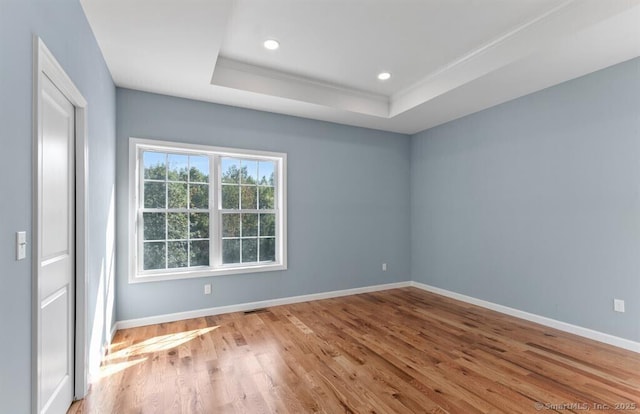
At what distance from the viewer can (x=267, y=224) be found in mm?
4465

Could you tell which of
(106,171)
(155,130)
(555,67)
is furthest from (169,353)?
(555,67)

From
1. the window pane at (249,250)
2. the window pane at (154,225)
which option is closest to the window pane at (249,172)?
the window pane at (249,250)

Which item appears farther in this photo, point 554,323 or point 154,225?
point 154,225

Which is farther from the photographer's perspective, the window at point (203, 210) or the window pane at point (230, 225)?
the window pane at point (230, 225)

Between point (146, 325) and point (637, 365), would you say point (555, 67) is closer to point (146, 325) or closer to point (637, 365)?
point (637, 365)

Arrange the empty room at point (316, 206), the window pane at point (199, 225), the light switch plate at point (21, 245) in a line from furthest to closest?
the window pane at point (199, 225) < the empty room at point (316, 206) < the light switch plate at point (21, 245)

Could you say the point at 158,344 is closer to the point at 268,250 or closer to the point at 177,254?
the point at 177,254

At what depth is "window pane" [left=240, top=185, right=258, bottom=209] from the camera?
14.1ft

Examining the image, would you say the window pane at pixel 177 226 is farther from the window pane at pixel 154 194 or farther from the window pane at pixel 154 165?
the window pane at pixel 154 165

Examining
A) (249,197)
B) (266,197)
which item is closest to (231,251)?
(249,197)

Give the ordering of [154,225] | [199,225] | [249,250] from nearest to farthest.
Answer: [154,225], [199,225], [249,250]

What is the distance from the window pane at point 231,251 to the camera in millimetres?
4137

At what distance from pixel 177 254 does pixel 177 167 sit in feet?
3.63

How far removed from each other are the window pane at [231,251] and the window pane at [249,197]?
511mm
